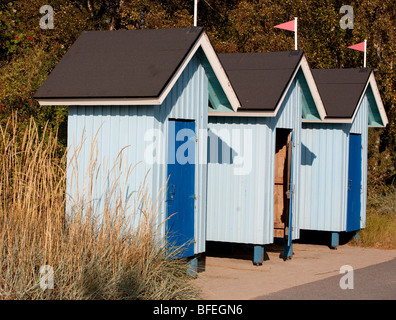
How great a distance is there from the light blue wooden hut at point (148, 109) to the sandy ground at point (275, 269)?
75 cm

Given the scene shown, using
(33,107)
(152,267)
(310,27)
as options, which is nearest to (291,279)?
(152,267)

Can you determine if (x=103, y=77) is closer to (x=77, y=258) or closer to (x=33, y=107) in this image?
(x=77, y=258)

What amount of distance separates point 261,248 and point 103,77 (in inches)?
163

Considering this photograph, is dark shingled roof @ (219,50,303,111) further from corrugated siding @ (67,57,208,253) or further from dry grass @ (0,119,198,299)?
dry grass @ (0,119,198,299)

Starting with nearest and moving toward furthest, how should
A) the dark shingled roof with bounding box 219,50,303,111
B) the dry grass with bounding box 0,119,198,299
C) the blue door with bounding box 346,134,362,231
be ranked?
the dry grass with bounding box 0,119,198,299 < the dark shingled roof with bounding box 219,50,303,111 < the blue door with bounding box 346,134,362,231

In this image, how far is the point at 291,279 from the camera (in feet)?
35.5

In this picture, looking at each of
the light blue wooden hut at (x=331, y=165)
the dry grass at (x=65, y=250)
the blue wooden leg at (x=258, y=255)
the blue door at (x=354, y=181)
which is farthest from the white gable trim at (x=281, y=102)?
the dry grass at (x=65, y=250)

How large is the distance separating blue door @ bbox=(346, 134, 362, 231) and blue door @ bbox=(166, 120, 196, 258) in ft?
18.1

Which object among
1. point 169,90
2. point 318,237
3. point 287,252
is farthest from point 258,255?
point 318,237

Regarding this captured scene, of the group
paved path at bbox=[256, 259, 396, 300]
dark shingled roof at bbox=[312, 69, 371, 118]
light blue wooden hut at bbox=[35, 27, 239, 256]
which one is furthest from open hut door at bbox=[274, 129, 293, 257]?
light blue wooden hut at bbox=[35, 27, 239, 256]

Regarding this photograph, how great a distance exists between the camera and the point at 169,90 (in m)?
9.36

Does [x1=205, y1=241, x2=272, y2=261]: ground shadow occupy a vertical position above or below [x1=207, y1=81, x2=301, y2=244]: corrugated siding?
below

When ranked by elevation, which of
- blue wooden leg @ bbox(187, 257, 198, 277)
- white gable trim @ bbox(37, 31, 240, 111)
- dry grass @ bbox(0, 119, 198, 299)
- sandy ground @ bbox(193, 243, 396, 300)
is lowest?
sandy ground @ bbox(193, 243, 396, 300)

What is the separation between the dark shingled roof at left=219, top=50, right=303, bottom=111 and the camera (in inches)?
469
